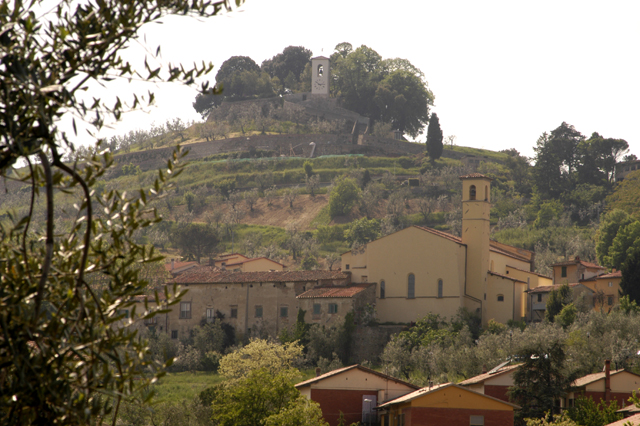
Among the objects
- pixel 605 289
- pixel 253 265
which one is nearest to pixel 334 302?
pixel 253 265

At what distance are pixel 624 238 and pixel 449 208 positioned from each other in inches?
971

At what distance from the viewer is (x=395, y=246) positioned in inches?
2046

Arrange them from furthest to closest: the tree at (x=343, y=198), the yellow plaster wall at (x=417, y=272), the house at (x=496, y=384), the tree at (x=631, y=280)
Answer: the tree at (x=343, y=198) → the tree at (x=631, y=280) → the yellow plaster wall at (x=417, y=272) → the house at (x=496, y=384)

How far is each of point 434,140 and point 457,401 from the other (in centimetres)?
7078

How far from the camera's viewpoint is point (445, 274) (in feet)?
166

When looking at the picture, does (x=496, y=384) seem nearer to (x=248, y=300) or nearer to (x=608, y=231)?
(x=248, y=300)

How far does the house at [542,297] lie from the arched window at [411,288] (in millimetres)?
7636

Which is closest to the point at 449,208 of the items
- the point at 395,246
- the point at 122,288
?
the point at 395,246

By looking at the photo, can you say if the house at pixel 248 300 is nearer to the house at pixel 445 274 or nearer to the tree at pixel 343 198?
the house at pixel 445 274

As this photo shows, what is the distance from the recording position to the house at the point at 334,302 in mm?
49219

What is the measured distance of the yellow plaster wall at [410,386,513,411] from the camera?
101 ft

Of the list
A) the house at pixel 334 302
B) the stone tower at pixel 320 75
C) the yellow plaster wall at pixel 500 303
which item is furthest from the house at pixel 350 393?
the stone tower at pixel 320 75

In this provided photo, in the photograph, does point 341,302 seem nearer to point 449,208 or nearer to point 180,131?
point 449,208

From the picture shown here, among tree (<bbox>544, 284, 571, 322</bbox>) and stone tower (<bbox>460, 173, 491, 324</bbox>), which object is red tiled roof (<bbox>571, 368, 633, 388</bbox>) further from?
stone tower (<bbox>460, 173, 491, 324</bbox>)
